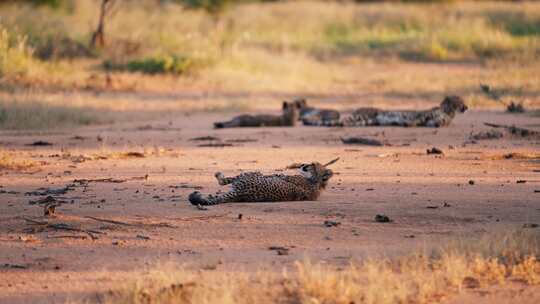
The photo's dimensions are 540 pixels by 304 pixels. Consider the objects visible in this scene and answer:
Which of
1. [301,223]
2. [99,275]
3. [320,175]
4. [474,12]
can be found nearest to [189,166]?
[320,175]

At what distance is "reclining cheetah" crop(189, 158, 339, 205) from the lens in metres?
8.58

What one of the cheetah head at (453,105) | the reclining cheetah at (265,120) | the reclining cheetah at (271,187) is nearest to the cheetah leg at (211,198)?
the reclining cheetah at (271,187)

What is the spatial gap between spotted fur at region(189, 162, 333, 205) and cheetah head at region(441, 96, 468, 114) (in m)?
6.64

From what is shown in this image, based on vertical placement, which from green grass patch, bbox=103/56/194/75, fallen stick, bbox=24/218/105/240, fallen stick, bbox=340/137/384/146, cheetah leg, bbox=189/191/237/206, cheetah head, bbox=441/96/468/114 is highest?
cheetah head, bbox=441/96/468/114

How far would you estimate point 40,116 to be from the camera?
15664 mm

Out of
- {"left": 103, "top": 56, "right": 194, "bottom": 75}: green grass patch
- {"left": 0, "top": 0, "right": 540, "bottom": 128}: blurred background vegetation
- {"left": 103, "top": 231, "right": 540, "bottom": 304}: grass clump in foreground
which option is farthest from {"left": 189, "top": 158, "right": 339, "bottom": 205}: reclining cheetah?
{"left": 103, "top": 56, "right": 194, "bottom": 75}: green grass patch

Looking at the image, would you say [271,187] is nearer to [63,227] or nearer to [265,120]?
[63,227]

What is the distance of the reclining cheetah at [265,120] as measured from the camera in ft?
50.8

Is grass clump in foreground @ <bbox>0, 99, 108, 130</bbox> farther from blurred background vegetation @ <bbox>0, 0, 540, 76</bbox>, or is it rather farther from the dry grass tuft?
blurred background vegetation @ <bbox>0, 0, 540, 76</bbox>

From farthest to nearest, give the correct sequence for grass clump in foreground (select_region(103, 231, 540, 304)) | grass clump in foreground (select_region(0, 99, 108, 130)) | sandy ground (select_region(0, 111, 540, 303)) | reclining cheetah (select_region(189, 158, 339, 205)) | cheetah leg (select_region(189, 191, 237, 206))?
grass clump in foreground (select_region(0, 99, 108, 130)), reclining cheetah (select_region(189, 158, 339, 205)), cheetah leg (select_region(189, 191, 237, 206)), sandy ground (select_region(0, 111, 540, 303)), grass clump in foreground (select_region(103, 231, 540, 304))

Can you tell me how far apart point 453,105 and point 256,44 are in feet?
50.6

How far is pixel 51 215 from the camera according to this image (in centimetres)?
809

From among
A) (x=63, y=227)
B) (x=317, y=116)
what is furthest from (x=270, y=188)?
(x=317, y=116)

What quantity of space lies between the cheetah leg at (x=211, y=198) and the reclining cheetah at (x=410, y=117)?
709 centimetres
